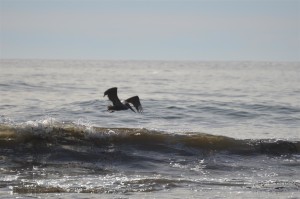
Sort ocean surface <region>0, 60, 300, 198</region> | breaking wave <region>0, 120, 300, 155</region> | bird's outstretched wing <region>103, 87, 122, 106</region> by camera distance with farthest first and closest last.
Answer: breaking wave <region>0, 120, 300, 155</region> < bird's outstretched wing <region>103, 87, 122, 106</region> < ocean surface <region>0, 60, 300, 198</region>

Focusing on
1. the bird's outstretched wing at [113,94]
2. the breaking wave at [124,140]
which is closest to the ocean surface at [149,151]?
the breaking wave at [124,140]

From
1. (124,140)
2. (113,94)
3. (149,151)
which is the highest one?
(113,94)

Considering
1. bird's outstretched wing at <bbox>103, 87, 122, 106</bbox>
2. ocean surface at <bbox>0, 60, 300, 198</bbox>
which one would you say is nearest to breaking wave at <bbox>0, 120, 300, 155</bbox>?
ocean surface at <bbox>0, 60, 300, 198</bbox>

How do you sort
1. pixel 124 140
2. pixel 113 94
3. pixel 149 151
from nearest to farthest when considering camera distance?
pixel 113 94
pixel 149 151
pixel 124 140

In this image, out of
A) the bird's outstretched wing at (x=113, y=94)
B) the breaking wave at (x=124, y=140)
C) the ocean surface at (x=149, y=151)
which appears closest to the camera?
the ocean surface at (x=149, y=151)

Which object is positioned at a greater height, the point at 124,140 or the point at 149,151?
the point at 124,140

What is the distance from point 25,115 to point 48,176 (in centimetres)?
879

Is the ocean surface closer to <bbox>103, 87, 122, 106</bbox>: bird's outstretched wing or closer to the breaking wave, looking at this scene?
the breaking wave

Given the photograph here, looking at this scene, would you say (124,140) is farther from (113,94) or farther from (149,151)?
(113,94)

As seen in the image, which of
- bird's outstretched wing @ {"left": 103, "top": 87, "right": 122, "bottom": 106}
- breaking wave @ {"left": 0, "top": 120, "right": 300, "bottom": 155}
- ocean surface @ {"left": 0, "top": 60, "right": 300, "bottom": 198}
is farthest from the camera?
breaking wave @ {"left": 0, "top": 120, "right": 300, "bottom": 155}

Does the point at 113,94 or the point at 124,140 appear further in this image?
the point at 124,140

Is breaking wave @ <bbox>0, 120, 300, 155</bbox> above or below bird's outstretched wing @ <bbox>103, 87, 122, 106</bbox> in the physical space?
below

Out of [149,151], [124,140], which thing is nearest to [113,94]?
[124,140]

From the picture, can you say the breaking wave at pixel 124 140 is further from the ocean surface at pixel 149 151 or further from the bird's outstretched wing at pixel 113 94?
the bird's outstretched wing at pixel 113 94
